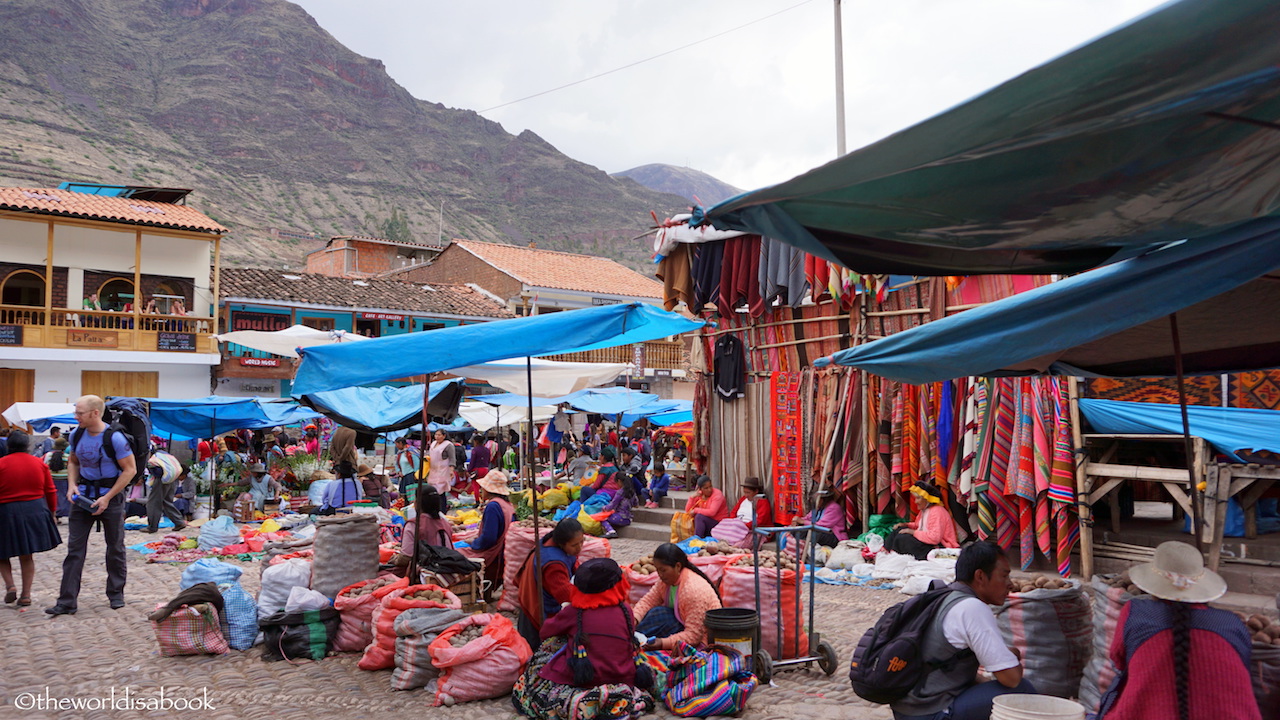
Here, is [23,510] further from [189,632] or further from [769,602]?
[769,602]

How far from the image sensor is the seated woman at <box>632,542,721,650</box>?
5.41 metres

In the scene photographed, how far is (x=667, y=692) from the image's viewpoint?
5.08m

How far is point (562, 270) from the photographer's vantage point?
38.5 m

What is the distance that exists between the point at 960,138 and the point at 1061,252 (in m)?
1.52

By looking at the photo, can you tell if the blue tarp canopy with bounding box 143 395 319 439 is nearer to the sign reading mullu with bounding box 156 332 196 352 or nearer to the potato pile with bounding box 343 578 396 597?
the potato pile with bounding box 343 578 396 597

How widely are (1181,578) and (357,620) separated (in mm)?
5265

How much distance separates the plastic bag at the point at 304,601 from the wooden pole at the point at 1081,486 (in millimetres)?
6675

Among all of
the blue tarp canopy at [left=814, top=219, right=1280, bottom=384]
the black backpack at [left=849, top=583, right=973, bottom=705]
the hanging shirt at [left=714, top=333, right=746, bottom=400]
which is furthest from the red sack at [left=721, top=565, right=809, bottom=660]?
the hanging shirt at [left=714, top=333, right=746, bottom=400]

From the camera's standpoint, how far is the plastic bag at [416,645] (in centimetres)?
553

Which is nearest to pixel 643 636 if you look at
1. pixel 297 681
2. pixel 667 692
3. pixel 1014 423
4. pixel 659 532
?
pixel 667 692

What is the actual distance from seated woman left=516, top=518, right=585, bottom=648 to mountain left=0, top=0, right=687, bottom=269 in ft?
179

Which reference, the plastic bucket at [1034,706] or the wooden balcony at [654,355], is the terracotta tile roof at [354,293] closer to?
the wooden balcony at [654,355]

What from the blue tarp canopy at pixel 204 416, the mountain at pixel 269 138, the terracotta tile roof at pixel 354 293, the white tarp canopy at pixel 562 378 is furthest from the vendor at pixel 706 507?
the mountain at pixel 269 138

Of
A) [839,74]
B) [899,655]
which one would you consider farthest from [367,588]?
[839,74]
